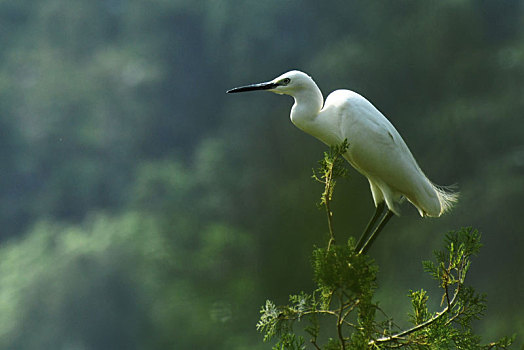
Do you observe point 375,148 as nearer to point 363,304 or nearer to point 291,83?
point 291,83

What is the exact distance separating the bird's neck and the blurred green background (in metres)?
1.37

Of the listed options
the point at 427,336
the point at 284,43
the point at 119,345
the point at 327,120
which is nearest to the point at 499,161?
the point at 284,43

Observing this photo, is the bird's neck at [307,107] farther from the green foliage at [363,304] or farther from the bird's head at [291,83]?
the green foliage at [363,304]

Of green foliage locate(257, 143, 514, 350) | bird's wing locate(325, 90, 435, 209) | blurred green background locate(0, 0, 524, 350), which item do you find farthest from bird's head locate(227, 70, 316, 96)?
blurred green background locate(0, 0, 524, 350)

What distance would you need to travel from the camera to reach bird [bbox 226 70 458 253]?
5.49 ft

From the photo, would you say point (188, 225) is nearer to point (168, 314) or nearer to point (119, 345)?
point (168, 314)

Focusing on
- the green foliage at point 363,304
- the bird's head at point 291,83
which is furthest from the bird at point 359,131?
the green foliage at point 363,304

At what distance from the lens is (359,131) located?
5.50 feet

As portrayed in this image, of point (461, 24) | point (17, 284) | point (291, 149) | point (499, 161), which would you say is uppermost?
point (461, 24)

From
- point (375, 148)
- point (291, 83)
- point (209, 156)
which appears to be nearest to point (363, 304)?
point (375, 148)

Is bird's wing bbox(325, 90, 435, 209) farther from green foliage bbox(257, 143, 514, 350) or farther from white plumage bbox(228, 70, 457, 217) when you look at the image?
green foliage bbox(257, 143, 514, 350)

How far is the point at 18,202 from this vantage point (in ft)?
9.58

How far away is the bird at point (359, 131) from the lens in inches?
65.9

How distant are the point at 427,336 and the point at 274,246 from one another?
5.48ft
